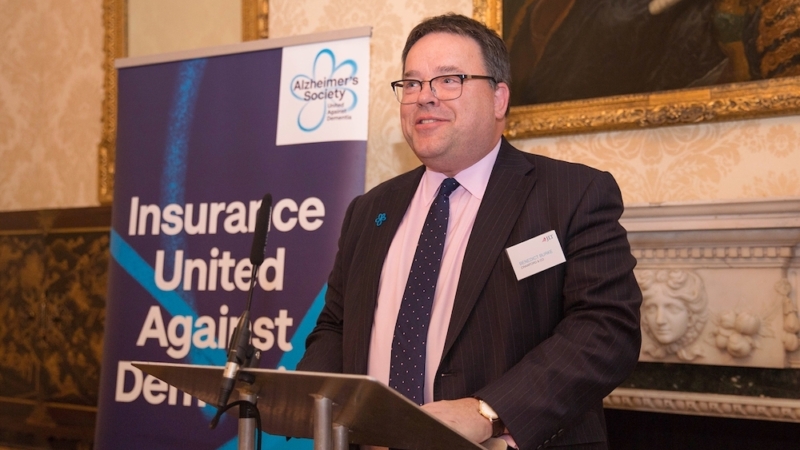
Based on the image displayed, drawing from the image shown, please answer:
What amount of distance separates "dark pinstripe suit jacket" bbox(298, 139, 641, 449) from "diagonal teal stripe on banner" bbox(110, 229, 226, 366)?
3.81 ft

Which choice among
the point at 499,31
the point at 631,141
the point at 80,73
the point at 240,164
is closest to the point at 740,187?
the point at 631,141

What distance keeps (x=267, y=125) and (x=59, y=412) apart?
2.33 meters

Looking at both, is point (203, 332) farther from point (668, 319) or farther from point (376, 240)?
point (668, 319)

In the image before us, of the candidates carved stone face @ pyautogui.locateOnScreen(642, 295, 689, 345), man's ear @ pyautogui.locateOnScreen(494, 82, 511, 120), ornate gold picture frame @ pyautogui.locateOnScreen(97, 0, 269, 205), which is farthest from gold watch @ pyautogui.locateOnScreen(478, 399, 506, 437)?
ornate gold picture frame @ pyautogui.locateOnScreen(97, 0, 269, 205)

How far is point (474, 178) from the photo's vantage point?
2.23m

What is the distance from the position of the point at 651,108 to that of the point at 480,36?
1.10 m

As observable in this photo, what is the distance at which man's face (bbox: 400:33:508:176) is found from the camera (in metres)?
2.20

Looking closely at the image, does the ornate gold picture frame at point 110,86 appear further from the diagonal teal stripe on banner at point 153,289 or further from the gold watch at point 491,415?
the gold watch at point 491,415

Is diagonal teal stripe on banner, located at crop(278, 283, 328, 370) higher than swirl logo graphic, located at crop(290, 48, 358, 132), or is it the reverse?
swirl logo graphic, located at crop(290, 48, 358, 132)

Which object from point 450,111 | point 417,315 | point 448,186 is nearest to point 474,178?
point 448,186

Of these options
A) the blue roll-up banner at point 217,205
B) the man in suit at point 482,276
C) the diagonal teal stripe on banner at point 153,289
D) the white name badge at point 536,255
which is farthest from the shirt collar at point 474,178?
the diagonal teal stripe on banner at point 153,289

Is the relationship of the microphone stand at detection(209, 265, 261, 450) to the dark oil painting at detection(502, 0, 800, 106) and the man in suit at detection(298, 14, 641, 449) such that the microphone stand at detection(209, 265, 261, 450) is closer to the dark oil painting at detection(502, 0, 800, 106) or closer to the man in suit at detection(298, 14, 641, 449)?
Result: the man in suit at detection(298, 14, 641, 449)

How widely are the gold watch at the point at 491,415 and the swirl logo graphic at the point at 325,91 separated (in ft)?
5.34

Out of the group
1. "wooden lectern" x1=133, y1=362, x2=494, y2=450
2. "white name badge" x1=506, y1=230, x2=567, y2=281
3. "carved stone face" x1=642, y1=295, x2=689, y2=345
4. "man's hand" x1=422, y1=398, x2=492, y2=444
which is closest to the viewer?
"wooden lectern" x1=133, y1=362, x2=494, y2=450
